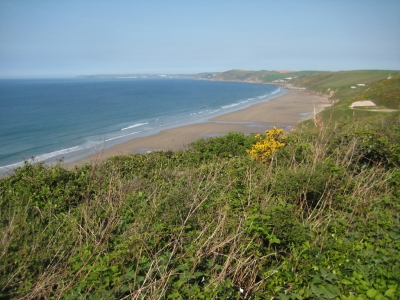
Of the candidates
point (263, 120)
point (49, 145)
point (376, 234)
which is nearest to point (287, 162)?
point (376, 234)

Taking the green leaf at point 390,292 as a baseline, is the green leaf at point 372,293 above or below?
below

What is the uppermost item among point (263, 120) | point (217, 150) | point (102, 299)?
point (102, 299)

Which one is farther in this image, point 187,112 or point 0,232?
point 187,112

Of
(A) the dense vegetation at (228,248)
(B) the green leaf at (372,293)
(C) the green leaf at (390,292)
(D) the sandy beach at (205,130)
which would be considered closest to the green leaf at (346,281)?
(A) the dense vegetation at (228,248)

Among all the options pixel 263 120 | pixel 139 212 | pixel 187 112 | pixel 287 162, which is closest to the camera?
pixel 139 212

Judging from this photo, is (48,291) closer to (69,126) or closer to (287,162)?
(287,162)

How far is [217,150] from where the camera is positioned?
12.3 m

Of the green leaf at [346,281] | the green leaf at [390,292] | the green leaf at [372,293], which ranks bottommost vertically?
the green leaf at [346,281]

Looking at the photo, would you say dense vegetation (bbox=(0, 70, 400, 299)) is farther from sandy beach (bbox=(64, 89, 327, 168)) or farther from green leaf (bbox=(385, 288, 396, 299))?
sandy beach (bbox=(64, 89, 327, 168))

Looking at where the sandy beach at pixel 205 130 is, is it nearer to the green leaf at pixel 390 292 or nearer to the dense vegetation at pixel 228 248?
the dense vegetation at pixel 228 248

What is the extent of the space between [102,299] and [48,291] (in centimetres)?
82

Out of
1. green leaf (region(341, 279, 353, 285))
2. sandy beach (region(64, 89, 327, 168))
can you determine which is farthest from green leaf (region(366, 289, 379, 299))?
sandy beach (region(64, 89, 327, 168))

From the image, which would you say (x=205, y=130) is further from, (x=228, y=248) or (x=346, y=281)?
(x=346, y=281)

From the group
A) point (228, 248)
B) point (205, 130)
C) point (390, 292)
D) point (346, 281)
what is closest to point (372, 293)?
point (390, 292)
